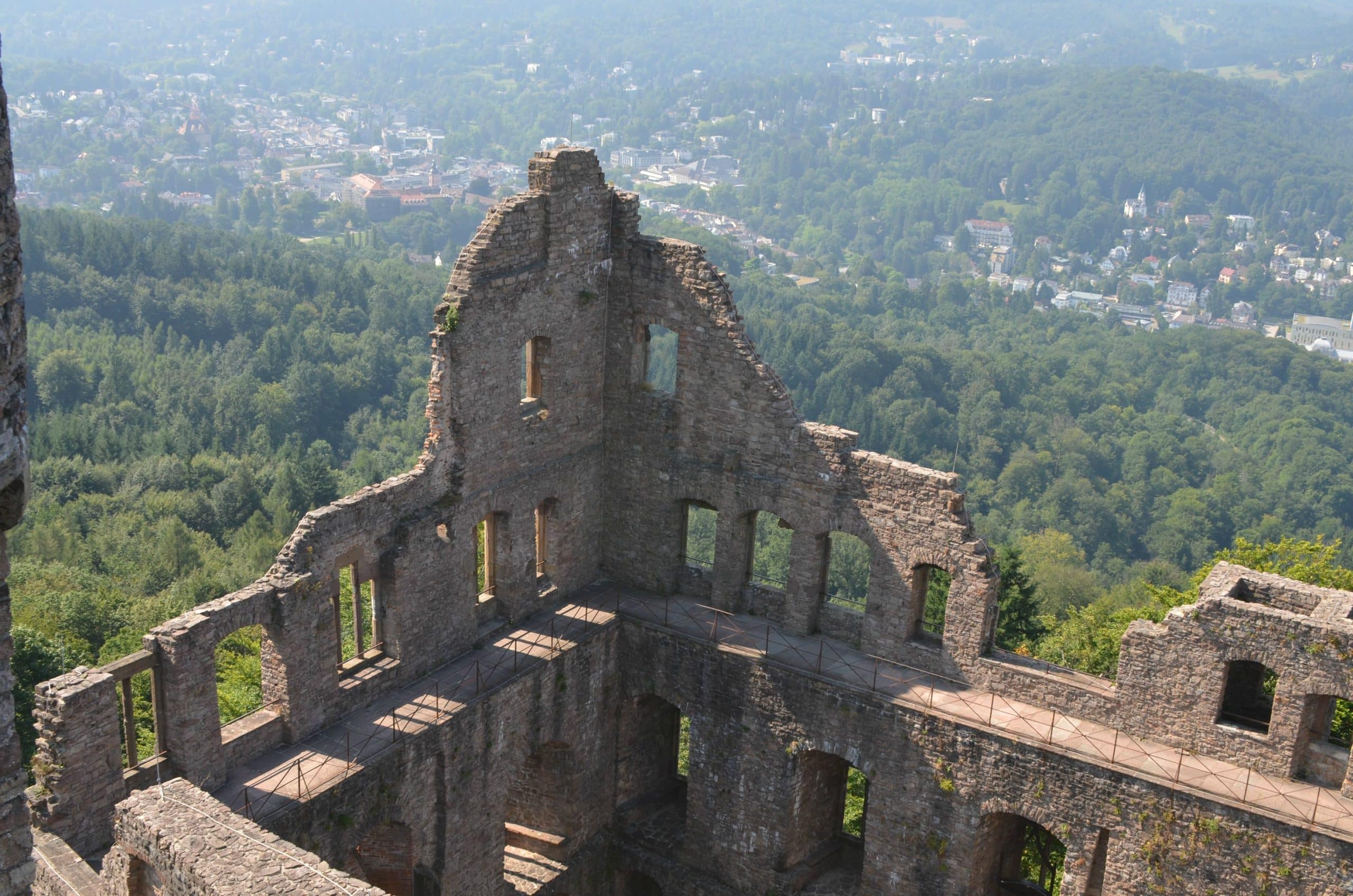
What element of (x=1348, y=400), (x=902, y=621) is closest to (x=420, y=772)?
(x=902, y=621)

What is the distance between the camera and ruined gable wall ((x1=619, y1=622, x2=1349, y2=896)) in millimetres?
19188

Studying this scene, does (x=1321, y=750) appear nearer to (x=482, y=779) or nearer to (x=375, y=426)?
(x=482, y=779)

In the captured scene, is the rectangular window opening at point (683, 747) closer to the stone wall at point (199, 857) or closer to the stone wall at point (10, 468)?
the stone wall at point (199, 857)

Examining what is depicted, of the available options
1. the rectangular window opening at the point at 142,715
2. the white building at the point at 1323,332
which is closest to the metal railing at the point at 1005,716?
the rectangular window opening at the point at 142,715

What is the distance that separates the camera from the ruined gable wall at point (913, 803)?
19188mm

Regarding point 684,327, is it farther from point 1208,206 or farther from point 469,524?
point 1208,206

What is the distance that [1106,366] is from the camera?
110 metres

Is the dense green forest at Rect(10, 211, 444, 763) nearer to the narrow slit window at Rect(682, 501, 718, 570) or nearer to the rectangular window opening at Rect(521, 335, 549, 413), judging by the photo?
the rectangular window opening at Rect(521, 335, 549, 413)

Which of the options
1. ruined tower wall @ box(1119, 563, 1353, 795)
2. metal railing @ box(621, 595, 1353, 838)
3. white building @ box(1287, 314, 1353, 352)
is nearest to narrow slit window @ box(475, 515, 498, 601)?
metal railing @ box(621, 595, 1353, 838)

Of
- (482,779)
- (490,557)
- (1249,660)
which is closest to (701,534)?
(490,557)

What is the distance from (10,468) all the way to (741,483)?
55.6ft

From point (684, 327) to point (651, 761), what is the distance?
7.79 metres

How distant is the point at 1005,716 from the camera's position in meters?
21.0

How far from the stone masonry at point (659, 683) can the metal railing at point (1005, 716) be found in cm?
6
